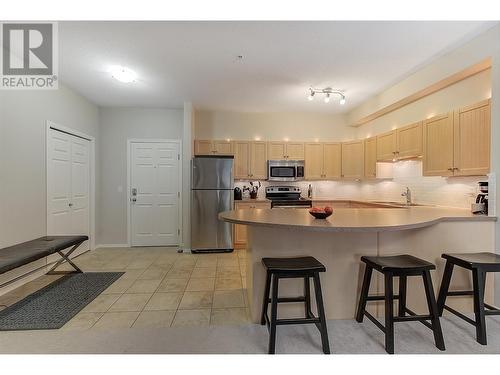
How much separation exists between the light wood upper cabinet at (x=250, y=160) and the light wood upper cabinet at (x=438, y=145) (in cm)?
269

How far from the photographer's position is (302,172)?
542 centimetres

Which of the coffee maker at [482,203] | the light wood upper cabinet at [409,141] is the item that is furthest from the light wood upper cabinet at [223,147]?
the coffee maker at [482,203]

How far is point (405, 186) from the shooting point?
4547 mm

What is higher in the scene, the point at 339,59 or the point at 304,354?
the point at 339,59

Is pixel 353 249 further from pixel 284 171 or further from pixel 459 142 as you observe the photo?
pixel 284 171

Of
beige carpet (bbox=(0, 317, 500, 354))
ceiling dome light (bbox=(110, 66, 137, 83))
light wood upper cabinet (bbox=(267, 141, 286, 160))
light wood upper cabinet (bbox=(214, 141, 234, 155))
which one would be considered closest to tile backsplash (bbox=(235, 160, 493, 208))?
light wood upper cabinet (bbox=(267, 141, 286, 160))

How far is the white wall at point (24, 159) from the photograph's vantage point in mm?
3025

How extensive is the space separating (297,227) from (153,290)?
206cm

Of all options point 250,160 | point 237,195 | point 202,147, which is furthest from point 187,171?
point 250,160

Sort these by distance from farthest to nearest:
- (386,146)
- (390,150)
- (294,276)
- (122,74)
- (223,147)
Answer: (223,147)
(386,146)
(390,150)
(122,74)
(294,276)

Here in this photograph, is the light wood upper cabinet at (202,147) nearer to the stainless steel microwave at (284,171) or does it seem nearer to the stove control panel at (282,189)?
the stainless steel microwave at (284,171)

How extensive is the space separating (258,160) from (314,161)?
1120 millimetres
